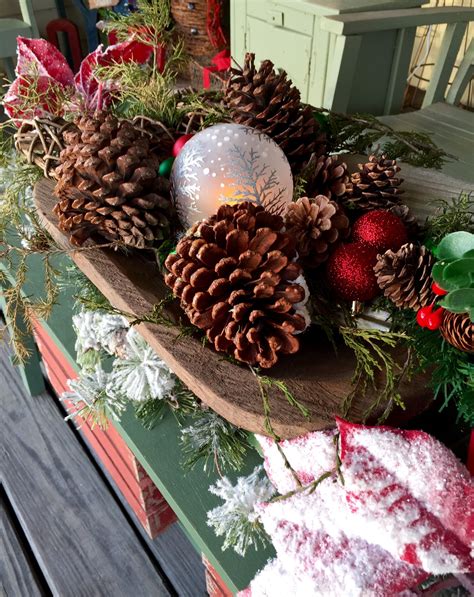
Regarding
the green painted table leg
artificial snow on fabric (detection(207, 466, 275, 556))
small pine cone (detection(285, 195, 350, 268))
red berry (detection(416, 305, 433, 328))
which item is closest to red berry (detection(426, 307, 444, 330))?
red berry (detection(416, 305, 433, 328))

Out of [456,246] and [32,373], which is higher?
[456,246]

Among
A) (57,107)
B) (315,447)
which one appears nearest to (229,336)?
(315,447)

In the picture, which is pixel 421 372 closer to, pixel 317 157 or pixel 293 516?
pixel 293 516

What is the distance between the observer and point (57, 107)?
2.16ft

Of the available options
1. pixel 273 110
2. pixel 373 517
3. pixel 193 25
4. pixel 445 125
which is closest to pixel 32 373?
pixel 273 110

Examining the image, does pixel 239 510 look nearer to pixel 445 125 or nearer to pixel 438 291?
pixel 438 291

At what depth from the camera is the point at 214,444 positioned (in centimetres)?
56

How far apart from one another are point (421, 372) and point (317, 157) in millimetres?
247

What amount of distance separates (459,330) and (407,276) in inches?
2.5

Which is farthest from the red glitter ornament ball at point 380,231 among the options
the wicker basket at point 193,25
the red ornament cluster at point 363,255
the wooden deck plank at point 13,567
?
the wicker basket at point 193,25

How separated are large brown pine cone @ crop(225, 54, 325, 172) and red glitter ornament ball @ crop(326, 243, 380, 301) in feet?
0.51

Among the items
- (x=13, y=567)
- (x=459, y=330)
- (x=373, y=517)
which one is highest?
(x=459, y=330)

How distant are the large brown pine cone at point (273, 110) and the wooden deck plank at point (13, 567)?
2.48 ft

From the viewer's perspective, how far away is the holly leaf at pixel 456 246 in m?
0.34
